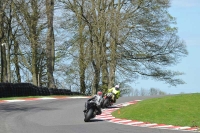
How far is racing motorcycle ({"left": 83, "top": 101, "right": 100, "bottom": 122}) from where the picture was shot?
17.4 metres

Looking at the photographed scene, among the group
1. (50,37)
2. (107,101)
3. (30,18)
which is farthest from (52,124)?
(50,37)

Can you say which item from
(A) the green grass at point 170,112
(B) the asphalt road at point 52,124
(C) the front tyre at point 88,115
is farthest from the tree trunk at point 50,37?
(C) the front tyre at point 88,115

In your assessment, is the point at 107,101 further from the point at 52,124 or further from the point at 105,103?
the point at 52,124

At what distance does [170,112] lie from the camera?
18078mm

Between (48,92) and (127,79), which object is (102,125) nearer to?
(48,92)

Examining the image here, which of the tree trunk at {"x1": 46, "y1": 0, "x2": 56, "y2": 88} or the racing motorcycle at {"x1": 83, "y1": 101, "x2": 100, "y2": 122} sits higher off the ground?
the tree trunk at {"x1": 46, "y1": 0, "x2": 56, "y2": 88}

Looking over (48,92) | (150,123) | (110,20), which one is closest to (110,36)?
(110,20)

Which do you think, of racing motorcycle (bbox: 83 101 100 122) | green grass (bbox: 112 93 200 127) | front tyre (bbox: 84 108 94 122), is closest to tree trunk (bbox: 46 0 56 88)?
green grass (bbox: 112 93 200 127)

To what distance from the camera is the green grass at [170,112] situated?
16.6 m

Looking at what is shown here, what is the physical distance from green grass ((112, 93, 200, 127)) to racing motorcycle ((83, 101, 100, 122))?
1.26 m

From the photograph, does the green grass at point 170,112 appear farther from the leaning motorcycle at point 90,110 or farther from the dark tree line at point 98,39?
the dark tree line at point 98,39

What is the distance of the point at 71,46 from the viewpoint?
4953cm

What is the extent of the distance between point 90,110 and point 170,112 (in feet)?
9.96

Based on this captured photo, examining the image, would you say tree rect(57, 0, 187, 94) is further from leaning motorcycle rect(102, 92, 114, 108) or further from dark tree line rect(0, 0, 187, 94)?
leaning motorcycle rect(102, 92, 114, 108)
